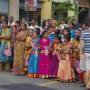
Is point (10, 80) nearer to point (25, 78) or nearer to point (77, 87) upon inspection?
point (25, 78)

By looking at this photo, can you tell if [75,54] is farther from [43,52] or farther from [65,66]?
[43,52]

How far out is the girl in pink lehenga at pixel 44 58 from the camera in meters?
15.4

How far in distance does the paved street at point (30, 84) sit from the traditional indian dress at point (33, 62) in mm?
311

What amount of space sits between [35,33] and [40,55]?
858 millimetres

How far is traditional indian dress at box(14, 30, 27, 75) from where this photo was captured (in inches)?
640

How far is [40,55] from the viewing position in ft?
51.0

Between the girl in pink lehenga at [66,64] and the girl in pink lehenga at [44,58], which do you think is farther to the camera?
the girl in pink lehenga at [44,58]

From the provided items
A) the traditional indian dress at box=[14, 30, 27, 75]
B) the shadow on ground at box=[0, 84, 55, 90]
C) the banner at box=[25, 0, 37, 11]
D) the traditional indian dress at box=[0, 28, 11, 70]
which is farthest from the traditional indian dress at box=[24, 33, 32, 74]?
the banner at box=[25, 0, 37, 11]

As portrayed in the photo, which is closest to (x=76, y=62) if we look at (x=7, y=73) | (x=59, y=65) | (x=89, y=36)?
(x=59, y=65)

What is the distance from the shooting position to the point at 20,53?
16.4 metres

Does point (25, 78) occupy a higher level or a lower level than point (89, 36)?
lower

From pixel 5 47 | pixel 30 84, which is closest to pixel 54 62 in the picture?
pixel 30 84

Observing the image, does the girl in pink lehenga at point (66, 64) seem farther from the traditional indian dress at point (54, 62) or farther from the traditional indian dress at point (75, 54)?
the traditional indian dress at point (54, 62)

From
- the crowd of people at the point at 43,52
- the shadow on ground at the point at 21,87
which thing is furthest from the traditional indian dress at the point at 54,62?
the shadow on ground at the point at 21,87
